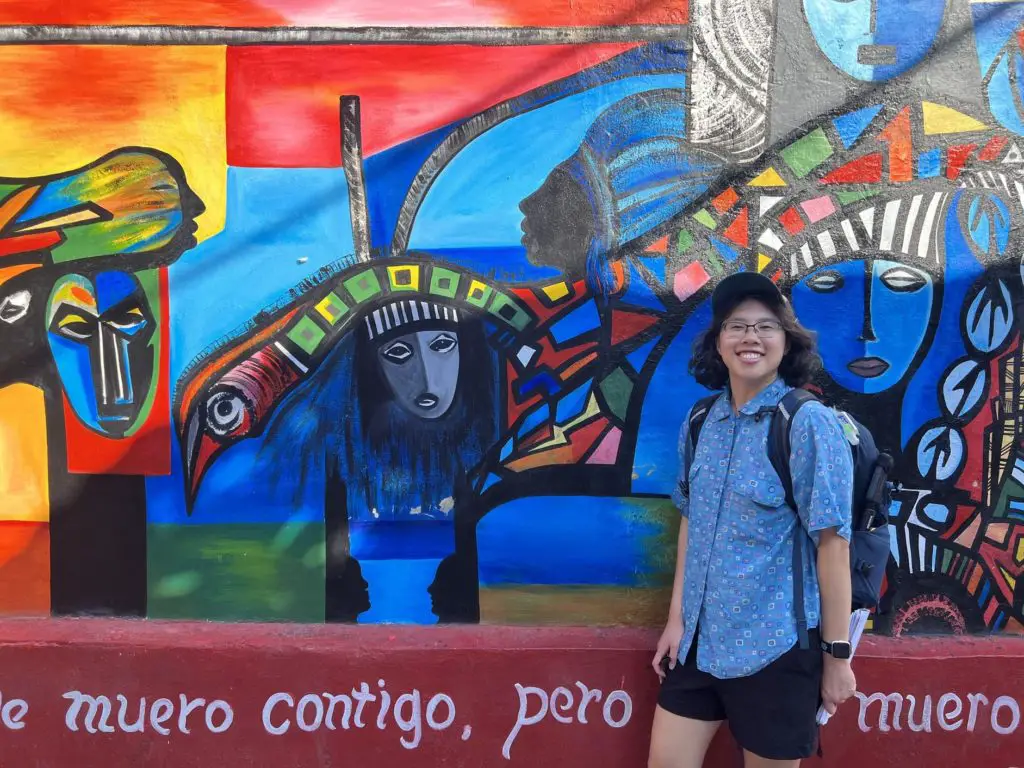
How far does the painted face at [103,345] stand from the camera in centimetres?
323

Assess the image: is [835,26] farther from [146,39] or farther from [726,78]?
[146,39]

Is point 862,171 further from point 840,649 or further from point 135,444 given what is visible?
point 135,444

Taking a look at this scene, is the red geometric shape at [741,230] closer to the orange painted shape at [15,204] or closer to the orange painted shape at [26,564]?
the orange painted shape at [15,204]

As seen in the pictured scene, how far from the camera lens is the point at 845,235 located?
3123mm

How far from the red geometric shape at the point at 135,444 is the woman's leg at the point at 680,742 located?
→ 202 cm

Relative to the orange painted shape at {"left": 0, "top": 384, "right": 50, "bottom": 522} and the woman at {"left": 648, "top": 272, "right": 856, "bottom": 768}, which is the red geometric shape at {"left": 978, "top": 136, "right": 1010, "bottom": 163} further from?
the orange painted shape at {"left": 0, "top": 384, "right": 50, "bottom": 522}

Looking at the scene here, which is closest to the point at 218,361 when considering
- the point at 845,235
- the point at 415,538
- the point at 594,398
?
the point at 415,538

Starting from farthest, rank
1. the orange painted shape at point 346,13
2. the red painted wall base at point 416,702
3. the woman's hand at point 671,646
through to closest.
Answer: the orange painted shape at point 346,13
the red painted wall base at point 416,702
the woman's hand at point 671,646

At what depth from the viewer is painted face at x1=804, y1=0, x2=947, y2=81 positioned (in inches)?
121

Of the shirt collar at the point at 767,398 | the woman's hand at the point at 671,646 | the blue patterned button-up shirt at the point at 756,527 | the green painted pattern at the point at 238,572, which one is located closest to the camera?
the blue patterned button-up shirt at the point at 756,527

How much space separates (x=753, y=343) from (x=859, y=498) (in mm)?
522

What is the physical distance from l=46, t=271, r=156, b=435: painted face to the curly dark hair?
2.05m

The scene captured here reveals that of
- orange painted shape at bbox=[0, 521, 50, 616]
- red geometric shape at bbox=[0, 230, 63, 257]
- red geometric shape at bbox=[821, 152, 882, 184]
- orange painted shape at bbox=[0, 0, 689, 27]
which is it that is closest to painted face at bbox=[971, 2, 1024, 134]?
red geometric shape at bbox=[821, 152, 882, 184]

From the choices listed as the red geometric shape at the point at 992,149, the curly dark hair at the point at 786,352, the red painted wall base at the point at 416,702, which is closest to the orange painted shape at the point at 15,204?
the red painted wall base at the point at 416,702
